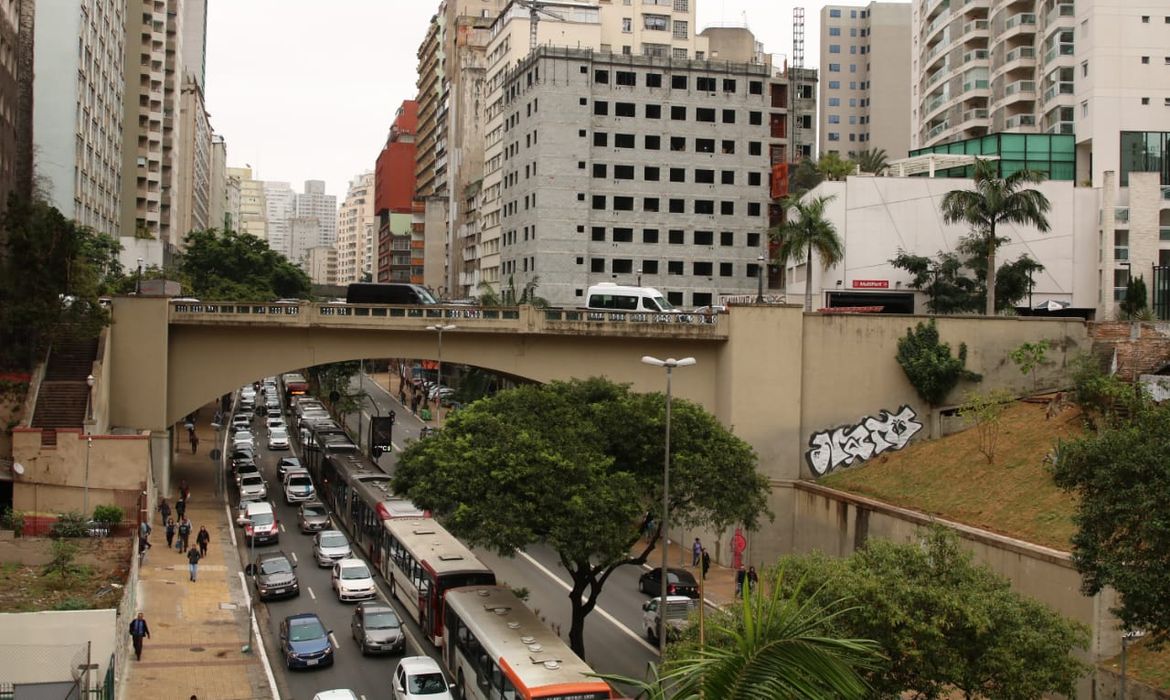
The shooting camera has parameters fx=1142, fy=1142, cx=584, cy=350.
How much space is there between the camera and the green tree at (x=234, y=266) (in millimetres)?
90931

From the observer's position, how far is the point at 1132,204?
68.1 m

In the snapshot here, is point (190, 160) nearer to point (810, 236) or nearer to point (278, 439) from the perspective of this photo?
point (278, 439)

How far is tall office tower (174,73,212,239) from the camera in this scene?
138 meters

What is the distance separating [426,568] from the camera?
115 ft

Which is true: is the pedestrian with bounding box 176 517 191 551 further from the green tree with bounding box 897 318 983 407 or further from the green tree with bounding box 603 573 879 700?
the green tree with bounding box 603 573 879 700

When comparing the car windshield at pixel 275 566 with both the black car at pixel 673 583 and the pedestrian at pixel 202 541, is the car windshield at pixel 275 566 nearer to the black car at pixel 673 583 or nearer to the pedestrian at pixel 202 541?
the pedestrian at pixel 202 541

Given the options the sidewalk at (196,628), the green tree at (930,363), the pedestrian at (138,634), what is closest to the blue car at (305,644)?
the sidewalk at (196,628)

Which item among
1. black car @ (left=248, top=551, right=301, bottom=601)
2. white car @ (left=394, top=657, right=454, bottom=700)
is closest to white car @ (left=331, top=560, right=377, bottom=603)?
black car @ (left=248, top=551, right=301, bottom=601)

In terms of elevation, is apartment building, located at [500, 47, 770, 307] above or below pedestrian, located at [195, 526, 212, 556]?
above

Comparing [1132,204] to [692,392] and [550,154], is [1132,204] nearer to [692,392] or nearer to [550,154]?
[692,392]

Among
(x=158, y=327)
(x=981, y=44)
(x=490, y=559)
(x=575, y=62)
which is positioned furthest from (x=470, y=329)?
(x=981, y=44)

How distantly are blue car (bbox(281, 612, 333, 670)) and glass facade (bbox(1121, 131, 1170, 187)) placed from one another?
57.8 meters

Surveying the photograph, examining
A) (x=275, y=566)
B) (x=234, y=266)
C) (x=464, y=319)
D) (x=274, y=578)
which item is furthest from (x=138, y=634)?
(x=234, y=266)

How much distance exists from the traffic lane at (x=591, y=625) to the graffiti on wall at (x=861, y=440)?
1317cm
